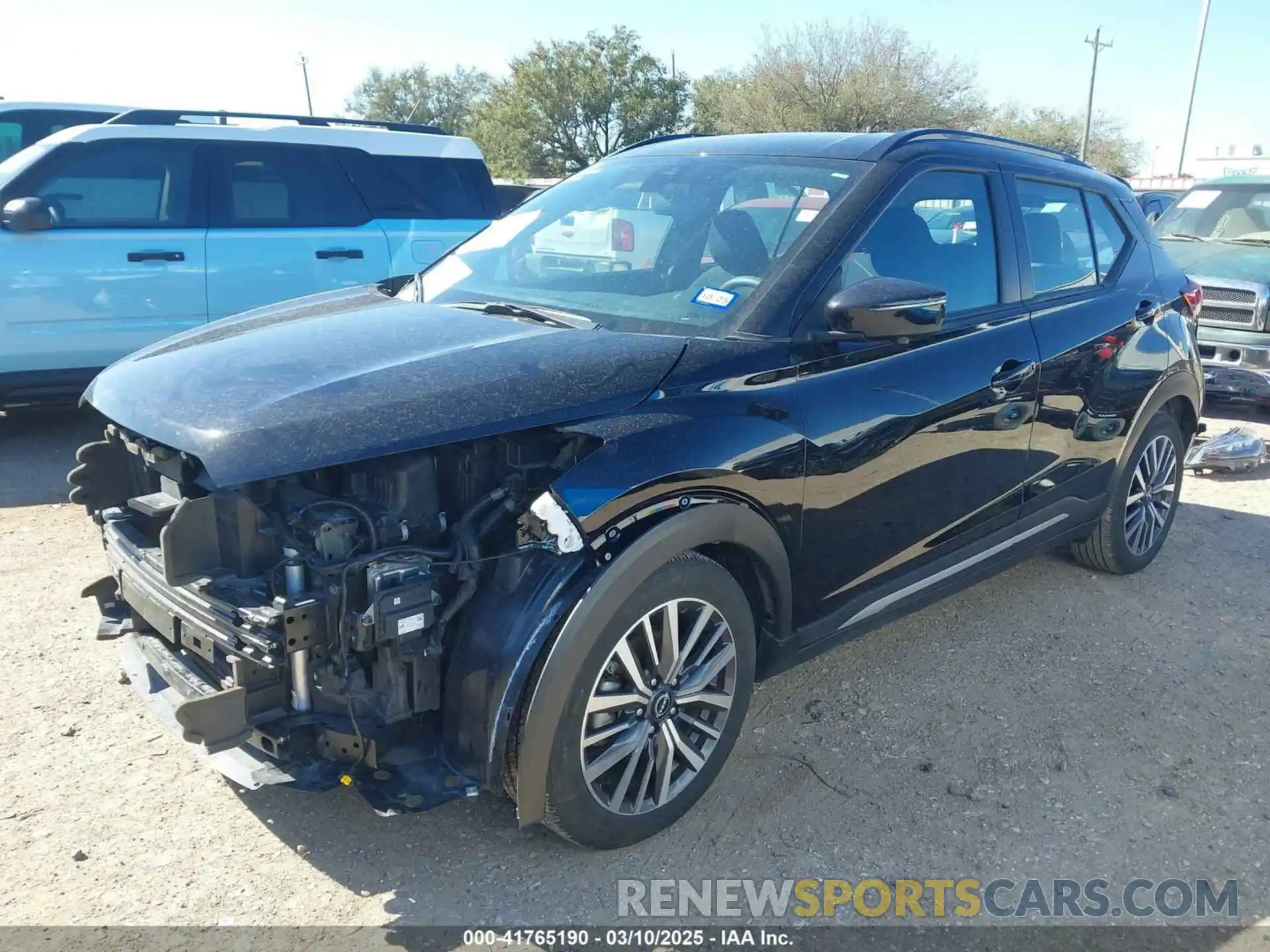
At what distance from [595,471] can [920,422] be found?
1.33 meters

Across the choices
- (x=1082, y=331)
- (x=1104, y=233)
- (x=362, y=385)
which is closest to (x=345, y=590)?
(x=362, y=385)

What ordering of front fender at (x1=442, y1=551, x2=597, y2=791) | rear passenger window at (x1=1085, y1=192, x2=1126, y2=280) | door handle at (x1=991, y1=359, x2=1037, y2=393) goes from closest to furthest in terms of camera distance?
front fender at (x1=442, y1=551, x2=597, y2=791)
door handle at (x1=991, y1=359, x2=1037, y2=393)
rear passenger window at (x1=1085, y1=192, x2=1126, y2=280)

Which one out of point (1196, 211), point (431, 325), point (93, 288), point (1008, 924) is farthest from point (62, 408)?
point (1196, 211)

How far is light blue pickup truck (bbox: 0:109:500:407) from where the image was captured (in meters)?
6.34

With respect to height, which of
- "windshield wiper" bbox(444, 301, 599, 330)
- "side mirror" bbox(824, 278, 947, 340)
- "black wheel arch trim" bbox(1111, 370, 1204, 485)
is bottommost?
"black wheel arch trim" bbox(1111, 370, 1204, 485)

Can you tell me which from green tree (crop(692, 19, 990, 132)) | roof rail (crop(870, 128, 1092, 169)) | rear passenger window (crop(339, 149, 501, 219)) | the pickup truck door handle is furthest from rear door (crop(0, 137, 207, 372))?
green tree (crop(692, 19, 990, 132))

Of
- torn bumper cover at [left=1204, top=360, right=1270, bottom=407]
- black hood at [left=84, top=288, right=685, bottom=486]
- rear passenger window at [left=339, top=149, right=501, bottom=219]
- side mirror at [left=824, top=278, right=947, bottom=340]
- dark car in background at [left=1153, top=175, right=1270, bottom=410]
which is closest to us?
black hood at [left=84, top=288, right=685, bottom=486]

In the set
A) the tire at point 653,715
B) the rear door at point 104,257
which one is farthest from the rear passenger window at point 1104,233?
the rear door at point 104,257

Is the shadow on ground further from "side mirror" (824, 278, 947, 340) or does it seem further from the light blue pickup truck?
"side mirror" (824, 278, 947, 340)

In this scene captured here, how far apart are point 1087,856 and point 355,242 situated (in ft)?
20.4

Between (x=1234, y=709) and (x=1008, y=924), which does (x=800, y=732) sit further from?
(x=1234, y=709)

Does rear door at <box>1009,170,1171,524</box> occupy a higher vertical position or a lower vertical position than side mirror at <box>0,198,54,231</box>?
lower

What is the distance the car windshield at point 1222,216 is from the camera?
9.48 metres

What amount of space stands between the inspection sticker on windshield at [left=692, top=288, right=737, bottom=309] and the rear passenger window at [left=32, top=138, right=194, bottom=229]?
4940 mm
